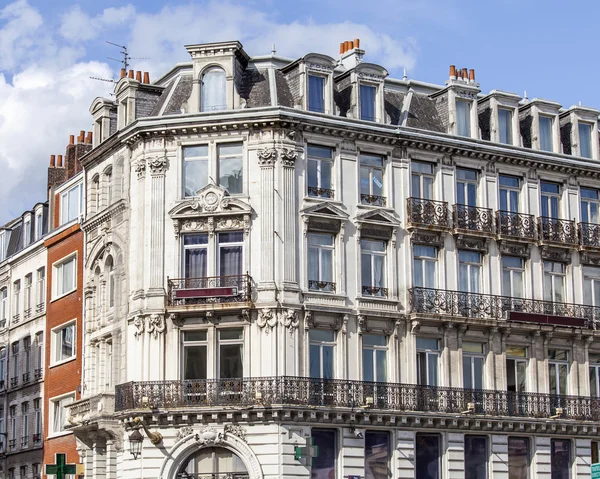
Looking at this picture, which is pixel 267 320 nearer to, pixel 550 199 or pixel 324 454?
pixel 324 454

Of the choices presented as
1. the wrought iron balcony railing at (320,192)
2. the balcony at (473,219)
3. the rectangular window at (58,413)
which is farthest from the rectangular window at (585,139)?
the rectangular window at (58,413)

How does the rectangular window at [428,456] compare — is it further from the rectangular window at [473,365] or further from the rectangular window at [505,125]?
the rectangular window at [505,125]

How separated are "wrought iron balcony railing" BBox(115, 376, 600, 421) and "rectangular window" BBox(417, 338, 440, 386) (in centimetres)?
60

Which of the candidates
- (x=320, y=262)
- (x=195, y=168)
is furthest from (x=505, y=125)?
(x=195, y=168)

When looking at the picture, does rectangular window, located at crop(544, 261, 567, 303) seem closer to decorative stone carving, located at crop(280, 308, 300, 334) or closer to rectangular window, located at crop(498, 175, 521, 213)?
rectangular window, located at crop(498, 175, 521, 213)

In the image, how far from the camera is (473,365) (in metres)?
47.9

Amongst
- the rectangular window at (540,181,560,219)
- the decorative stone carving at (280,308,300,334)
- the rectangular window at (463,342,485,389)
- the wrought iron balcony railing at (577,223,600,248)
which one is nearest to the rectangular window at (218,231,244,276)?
the decorative stone carving at (280,308,300,334)

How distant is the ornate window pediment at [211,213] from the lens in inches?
1773

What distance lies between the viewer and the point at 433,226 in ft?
156

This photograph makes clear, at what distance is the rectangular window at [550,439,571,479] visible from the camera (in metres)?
48.2

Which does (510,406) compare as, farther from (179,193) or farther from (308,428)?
(179,193)

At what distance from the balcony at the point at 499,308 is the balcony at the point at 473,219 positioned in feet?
8.04

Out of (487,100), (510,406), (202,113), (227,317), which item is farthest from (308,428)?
(487,100)

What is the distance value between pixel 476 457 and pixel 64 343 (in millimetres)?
18205
